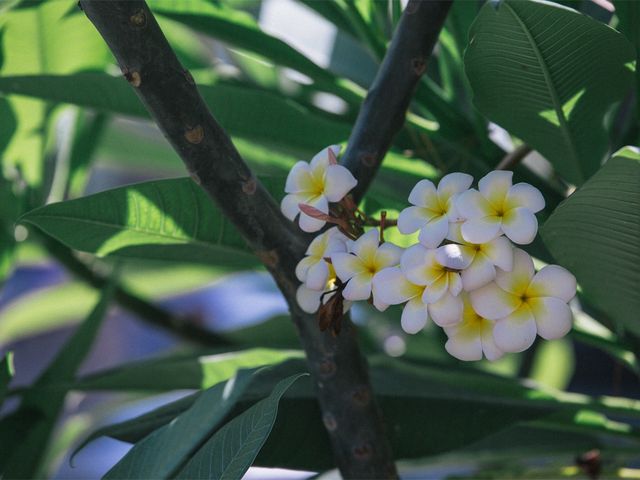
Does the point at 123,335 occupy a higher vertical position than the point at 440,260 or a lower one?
higher

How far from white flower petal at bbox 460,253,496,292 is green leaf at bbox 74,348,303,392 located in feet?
0.80

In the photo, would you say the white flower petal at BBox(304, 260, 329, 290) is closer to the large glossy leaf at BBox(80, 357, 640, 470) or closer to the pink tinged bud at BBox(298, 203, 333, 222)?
the pink tinged bud at BBox(298, 203, 333, 222)

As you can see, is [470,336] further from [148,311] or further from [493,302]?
[148,311]

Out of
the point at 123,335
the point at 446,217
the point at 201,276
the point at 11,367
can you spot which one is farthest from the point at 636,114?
the point at 123,335

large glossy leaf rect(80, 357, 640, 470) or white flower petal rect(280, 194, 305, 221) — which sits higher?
white flower petal rect(280, 194, 305, 221)

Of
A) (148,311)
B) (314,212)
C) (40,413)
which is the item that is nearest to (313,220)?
(314,212)

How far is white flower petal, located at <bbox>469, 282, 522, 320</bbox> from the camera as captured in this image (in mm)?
367

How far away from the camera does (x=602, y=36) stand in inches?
16.7

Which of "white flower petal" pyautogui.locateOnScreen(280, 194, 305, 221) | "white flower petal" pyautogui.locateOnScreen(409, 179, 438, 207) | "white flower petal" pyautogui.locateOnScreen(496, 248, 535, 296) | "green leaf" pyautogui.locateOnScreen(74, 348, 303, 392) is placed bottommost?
"white flower petal" pyautogui.locateOnScreen(496, 248, 535, 296)

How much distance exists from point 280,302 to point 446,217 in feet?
2.94

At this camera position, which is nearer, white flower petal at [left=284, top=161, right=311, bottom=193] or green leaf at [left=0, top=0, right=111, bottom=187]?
white flower petal at [left=284, top=161, right=311, bottom=193]

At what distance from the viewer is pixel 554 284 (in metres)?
0.37


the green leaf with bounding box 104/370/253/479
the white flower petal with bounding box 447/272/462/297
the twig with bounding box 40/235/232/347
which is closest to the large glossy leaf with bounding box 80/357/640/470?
the green leaf with bounding box 104/370/253/479

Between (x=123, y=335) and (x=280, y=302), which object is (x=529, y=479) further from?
(x=123, y=335)
